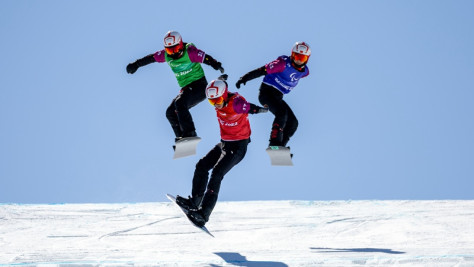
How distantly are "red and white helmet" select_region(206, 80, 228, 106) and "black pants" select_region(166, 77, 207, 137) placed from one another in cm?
119

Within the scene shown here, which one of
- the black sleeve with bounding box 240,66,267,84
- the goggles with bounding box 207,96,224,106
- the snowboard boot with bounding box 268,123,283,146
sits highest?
the black sleeve with bounding box 240,66,267,84

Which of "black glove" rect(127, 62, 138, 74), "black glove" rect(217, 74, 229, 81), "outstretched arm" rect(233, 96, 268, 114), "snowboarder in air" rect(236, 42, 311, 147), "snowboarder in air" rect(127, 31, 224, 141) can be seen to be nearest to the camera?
"outstretched arm" rect(233, 96, 268, 114)

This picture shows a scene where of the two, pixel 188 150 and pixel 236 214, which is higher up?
pixel 188 150

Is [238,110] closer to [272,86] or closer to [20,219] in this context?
[272,86]

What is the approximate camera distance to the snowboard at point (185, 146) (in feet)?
44.5

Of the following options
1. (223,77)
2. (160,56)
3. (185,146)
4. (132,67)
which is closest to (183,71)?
(160,56)

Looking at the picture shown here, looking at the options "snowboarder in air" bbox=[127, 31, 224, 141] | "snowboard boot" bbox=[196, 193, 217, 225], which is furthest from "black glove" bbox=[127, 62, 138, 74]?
"snowboard boot" bbox=[196, 193, 217, 225]

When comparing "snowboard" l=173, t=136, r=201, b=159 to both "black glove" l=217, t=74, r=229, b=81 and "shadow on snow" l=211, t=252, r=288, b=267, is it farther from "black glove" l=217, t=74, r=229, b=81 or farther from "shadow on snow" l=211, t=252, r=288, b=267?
"shadow on snow" l=211, t=252, r=288, b=267

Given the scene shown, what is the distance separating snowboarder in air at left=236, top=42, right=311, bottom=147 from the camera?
13945mm

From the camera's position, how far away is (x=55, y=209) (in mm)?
18094

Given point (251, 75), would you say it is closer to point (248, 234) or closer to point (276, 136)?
point (276, 136)

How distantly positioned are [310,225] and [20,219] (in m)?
6.52

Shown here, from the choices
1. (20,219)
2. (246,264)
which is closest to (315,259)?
(246,264)

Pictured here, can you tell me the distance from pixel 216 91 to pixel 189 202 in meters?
2.18
